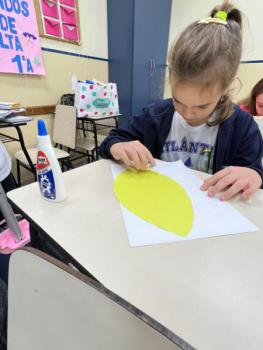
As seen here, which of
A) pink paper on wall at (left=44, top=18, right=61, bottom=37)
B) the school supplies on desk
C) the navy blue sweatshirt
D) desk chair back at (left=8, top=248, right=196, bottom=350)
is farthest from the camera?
pink paper on wall at (left=44, top=18, right=61, bottom=37)

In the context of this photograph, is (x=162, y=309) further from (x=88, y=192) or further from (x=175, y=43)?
(x=175, y=43)

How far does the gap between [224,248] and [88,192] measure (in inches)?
12.2

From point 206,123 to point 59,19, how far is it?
74.8 inches

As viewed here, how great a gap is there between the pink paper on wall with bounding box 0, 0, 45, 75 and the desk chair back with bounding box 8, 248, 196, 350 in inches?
74.9

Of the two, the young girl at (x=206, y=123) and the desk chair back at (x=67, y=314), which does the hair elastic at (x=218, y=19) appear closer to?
the young girl at (x=206, y=123)

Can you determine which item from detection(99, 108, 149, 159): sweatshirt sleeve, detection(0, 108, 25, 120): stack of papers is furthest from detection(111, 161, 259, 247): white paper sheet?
detection(0, 108, 25, 120): stack of papers

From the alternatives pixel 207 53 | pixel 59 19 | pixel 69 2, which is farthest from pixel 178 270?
pixel 69 2

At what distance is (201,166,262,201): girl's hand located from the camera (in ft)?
1.64

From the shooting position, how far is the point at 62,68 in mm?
2053

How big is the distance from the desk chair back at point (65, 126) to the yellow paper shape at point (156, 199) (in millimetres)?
1272

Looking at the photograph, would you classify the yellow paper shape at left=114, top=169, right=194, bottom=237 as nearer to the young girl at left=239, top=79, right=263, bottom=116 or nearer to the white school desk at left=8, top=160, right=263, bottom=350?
the white school desk at left=8, top=160, right=263, bottom=350

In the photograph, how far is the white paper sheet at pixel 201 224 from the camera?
37 centimetres

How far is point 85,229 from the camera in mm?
386

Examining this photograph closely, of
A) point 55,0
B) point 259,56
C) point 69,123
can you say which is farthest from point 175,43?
point 259,56
